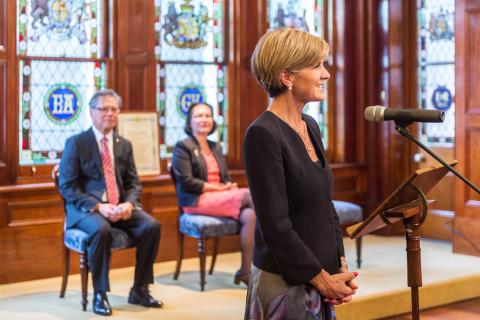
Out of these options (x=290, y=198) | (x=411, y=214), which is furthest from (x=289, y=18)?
(x=290, y=198)

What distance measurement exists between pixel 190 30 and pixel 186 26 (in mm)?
49

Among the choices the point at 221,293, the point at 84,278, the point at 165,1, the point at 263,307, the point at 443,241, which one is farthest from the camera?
the point at 443,241

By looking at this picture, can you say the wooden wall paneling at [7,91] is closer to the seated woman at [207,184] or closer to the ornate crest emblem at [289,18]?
the seated woman at [207,184]

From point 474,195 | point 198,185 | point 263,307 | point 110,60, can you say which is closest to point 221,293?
point 198,185

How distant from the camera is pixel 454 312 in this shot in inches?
187

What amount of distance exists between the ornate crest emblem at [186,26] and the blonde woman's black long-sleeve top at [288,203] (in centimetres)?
404

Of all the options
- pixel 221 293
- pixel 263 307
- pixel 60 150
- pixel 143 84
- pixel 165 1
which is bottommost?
pixel 221 293

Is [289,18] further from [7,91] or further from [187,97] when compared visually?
[7,91]

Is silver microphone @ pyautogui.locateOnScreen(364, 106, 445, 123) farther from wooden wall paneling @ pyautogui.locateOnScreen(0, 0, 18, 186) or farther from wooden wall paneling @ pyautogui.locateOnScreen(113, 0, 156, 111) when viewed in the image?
wooden wall paneling @ pyautogui.locateOnScreen(113, 0, 156, 111)

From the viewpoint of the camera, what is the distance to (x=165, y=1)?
20.0 ft

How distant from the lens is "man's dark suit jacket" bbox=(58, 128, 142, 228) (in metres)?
4.80

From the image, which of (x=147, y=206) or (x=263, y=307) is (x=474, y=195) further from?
(x=263, y=307)

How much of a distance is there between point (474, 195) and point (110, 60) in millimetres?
2990

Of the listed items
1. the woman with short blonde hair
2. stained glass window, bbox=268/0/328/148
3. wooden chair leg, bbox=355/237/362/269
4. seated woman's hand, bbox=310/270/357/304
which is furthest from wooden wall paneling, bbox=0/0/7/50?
seated woman's hand, bbox=310/270/357/304
